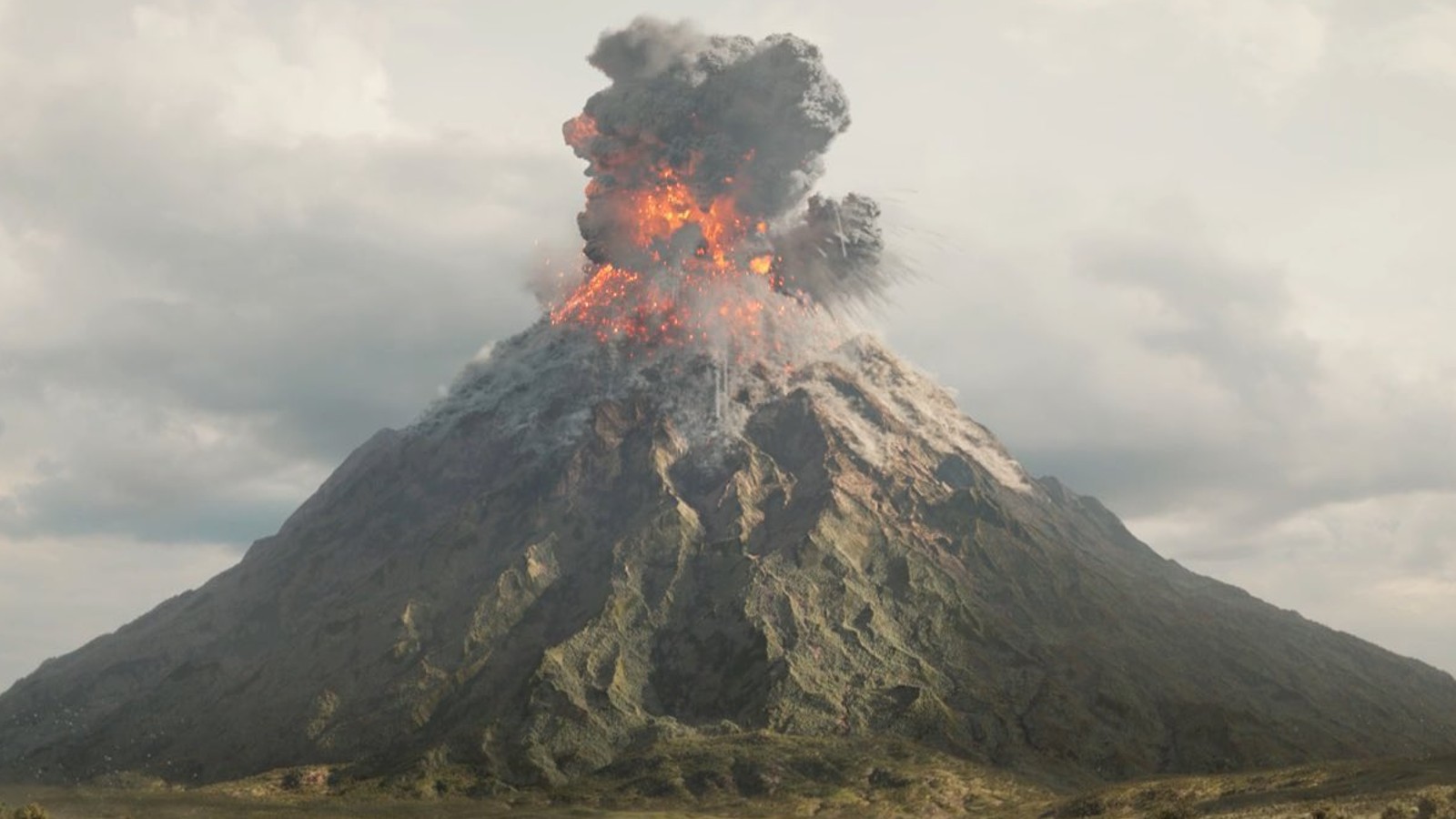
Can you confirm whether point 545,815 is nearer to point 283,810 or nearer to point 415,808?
point 415,808

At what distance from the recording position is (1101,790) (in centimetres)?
16212

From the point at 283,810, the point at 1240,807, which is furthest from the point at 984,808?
the point at 283,810

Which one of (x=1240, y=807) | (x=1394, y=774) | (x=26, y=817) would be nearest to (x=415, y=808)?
(x=26, y=817)

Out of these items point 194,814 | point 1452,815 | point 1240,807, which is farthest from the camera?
point 194,814

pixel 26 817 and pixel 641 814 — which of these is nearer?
pixel 26 817

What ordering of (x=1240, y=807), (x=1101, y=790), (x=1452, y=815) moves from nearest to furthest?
(x=1452, y=815), (x=1240, y=807), (x=1101, y=790)

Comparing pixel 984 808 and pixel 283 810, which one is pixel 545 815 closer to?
pixel 283 810

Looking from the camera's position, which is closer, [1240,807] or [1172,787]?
[1240,807]

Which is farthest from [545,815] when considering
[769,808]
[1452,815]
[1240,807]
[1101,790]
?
[1452,815]

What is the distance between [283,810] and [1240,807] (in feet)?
507

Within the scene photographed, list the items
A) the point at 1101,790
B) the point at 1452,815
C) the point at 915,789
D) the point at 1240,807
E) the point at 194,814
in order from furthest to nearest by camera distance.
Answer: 1. the point at 915,789
2. the point at 194,814
3. the point at 1101,790
4. the point at 1240,807
5. the point at 1452,815

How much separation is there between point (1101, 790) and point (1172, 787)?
47.0ft

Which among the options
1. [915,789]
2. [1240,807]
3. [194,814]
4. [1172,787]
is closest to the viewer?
[1240,807]

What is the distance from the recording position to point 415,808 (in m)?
196
